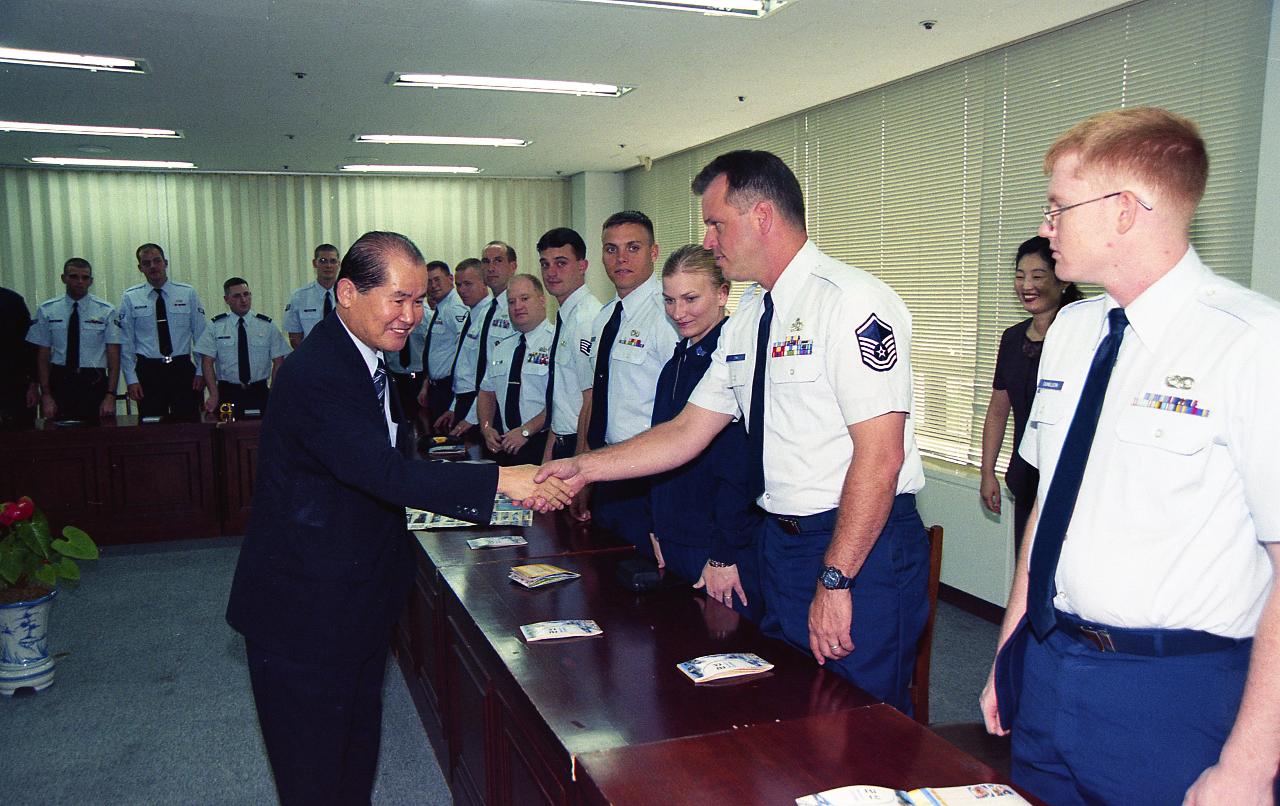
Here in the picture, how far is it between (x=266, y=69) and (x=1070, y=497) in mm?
5138

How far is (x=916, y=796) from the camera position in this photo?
128cm

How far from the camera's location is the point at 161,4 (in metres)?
4.01

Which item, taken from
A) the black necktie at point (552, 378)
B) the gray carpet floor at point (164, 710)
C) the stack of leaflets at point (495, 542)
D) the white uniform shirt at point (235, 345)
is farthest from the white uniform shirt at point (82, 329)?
the stack of leaflets at point (495, 542)

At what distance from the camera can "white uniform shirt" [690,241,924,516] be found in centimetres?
200

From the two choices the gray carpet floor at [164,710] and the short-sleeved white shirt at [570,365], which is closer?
the gray carpet floor at [164,710]

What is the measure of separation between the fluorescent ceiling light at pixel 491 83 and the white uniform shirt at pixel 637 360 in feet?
7.62

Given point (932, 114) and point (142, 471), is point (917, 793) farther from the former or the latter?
point (142, 471)

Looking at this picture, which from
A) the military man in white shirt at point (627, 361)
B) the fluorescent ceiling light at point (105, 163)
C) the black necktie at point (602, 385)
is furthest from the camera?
the fluorescent ceiling light at point (105, 163)

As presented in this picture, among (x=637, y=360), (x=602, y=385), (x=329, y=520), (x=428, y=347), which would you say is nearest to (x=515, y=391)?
(x=602, y=385)

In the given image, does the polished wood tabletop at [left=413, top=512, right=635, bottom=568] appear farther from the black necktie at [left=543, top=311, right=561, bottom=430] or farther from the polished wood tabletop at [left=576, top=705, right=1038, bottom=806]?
the black necktie at [left=543, top=311, right=561, bottom=430]

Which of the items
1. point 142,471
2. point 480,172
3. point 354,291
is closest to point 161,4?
point 354,291

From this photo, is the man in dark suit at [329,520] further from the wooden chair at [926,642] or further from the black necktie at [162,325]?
the black necktie at [162,325]

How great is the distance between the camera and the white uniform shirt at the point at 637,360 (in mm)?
3725

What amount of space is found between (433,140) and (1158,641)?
728 cm
